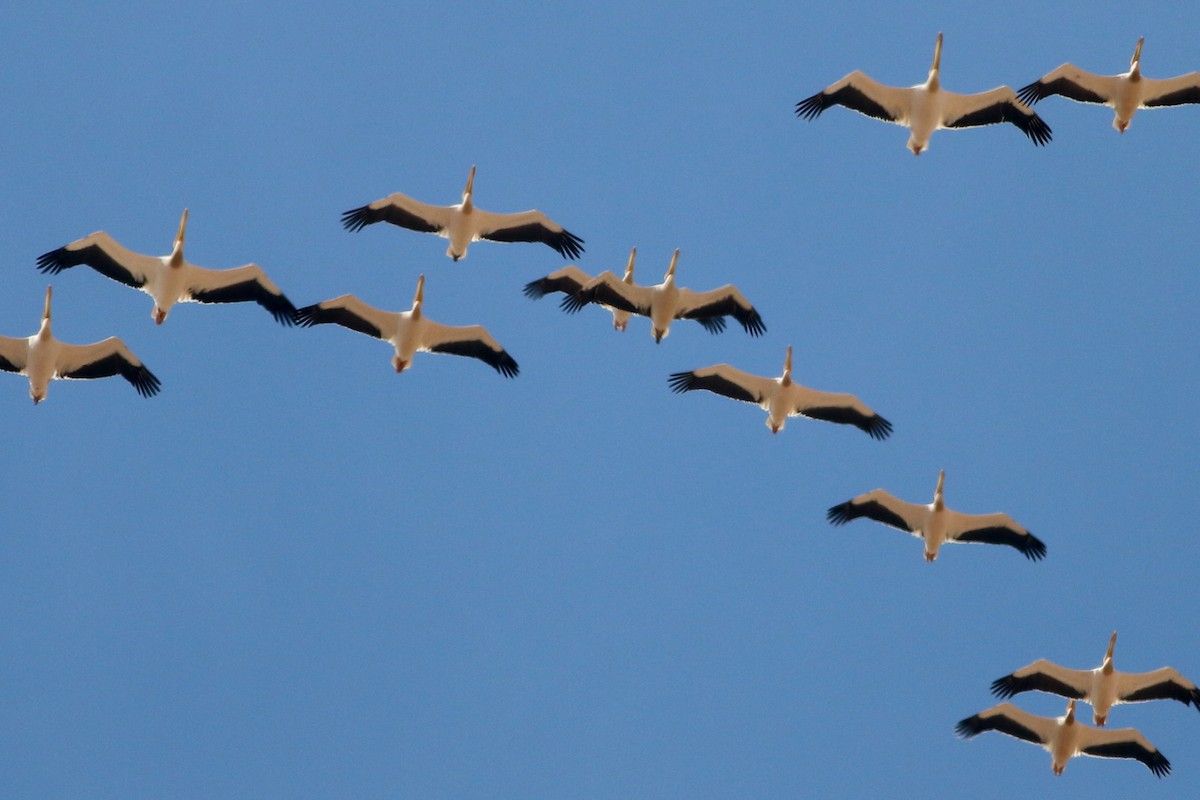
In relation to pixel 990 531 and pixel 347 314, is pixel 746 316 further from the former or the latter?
pixel 347 314

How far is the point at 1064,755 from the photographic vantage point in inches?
1167

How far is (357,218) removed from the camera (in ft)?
99.6

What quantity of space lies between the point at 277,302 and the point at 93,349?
285 centimetres

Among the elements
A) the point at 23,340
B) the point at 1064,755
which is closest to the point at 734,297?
the point at 1064,755

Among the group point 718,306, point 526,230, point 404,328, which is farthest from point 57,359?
point 718,306

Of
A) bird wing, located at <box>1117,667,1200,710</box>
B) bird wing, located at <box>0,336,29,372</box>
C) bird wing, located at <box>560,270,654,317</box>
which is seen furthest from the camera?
bird wing, located at <box>560,270,654,317</box>

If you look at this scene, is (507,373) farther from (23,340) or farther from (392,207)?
(23,340)

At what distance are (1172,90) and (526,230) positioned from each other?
1064 centimetres

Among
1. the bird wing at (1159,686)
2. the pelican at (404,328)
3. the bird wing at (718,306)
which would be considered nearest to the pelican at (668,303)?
the bird wing at (718,306)

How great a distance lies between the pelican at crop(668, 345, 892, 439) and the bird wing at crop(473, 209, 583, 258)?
2.86 m

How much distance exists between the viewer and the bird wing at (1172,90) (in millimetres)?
30359

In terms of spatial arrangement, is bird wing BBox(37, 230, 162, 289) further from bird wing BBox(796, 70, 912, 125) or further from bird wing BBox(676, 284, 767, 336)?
bird wing BBox(796, 70, 912, 125)

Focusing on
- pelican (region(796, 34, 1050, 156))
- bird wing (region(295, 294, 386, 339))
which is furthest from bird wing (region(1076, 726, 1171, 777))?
bird wing (region(295, 294, 386, 339))

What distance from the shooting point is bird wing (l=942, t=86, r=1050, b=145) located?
1158 inches
